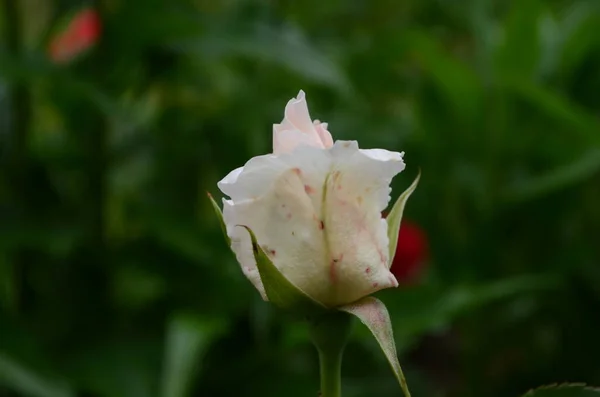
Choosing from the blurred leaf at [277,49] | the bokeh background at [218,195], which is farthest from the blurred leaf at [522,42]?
the blurred leaf at [277,49]

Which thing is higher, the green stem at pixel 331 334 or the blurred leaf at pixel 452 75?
the blurred leaf at pixel 452 75

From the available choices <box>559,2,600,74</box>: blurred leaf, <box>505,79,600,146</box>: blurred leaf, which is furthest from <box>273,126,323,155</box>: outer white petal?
<box>559,2,600,74</box>: blurred leaf

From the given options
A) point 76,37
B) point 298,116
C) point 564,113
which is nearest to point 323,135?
point 298,116

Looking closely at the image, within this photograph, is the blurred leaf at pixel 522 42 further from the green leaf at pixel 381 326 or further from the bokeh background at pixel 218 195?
the green leaf at pixel 381 326

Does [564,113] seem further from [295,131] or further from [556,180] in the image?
[295,131]

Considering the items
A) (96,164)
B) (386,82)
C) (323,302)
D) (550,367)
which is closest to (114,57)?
(96,164)
